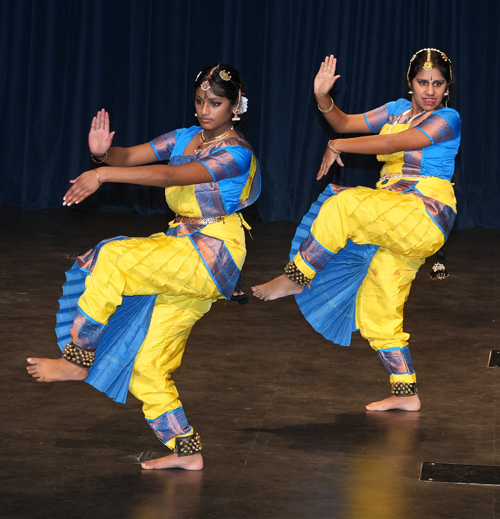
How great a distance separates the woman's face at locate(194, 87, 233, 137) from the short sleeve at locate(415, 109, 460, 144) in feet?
2.67

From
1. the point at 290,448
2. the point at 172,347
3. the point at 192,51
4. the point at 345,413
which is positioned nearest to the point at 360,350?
the point at 345,413

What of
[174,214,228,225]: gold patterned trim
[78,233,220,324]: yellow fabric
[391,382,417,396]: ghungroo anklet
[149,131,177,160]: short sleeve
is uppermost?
[149,131,177,160]: short sleeve

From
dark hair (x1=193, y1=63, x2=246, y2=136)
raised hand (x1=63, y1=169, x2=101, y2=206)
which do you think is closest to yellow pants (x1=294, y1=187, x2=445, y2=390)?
dark hair (x1=193, y1=63, x2=246, y2=136)

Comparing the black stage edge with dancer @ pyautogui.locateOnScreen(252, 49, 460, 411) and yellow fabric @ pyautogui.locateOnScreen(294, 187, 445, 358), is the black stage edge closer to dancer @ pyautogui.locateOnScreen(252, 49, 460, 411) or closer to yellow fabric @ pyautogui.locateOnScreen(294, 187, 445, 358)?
dancer @ pyautogui.locateOnScreen(252, 49, 460, 411)

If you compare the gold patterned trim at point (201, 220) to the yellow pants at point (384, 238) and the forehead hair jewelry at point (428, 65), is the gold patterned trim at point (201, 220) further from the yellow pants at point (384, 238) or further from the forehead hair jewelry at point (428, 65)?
the forehead hair jewelry at point (428, 65)

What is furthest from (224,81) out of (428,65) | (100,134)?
(428,65)

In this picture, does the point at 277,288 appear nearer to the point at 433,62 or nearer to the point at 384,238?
the point at 384,238

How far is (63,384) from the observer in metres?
4.03

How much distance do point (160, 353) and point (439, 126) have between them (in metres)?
1.34

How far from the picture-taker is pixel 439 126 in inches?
138

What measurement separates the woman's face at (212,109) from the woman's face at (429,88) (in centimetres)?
86

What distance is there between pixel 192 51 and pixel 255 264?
2505 mm

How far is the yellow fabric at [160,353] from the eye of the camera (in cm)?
308

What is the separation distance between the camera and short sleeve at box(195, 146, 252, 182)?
296 centimetres
